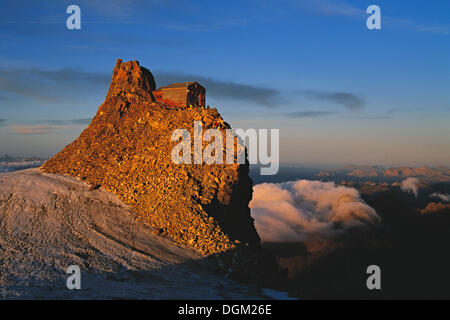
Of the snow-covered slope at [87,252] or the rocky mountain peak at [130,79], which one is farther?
the rocky mountain peak at [130,79]

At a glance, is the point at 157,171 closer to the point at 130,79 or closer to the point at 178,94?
the point at 178,94

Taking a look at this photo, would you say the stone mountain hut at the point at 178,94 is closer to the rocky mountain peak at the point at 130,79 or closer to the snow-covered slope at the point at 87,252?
the rocky mountain peak at the point at 130,79

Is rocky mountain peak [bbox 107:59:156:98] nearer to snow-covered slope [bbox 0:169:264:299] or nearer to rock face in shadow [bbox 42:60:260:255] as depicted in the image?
rock face in shadow [bbox 42:60:260:255]

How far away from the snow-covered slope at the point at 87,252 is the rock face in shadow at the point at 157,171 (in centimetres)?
170

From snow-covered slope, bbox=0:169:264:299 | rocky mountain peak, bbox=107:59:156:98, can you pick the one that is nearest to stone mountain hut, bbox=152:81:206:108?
rocky mountain peak, bbox=107:59:156:98

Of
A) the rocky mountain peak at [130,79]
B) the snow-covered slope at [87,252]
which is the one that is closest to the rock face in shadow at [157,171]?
the rocky mountain peak at [130,79]

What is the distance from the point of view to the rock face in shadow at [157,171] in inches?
1074

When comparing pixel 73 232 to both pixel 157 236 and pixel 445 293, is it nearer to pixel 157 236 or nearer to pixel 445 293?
Answer: pixel 157 236

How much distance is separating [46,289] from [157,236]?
9844mm

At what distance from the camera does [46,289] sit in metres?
17.9

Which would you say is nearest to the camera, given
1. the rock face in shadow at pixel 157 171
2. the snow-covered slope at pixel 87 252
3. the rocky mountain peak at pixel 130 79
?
the snow-covered slope at pixel 87 252

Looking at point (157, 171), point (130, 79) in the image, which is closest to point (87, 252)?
point (157, 171)

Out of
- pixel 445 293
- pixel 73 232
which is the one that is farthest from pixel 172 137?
pixel 445 293

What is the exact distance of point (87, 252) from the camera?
896 inches
